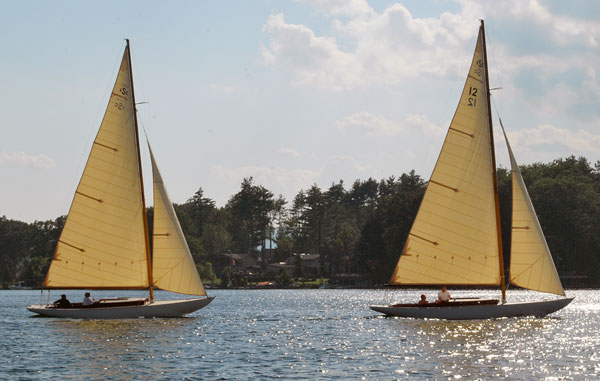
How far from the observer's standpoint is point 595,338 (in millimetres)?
48938

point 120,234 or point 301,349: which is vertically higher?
point 120,234

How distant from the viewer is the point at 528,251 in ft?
176

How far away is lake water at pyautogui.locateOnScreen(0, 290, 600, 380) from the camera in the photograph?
35438 millimetres

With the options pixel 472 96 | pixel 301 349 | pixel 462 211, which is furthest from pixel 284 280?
pixel 301 349

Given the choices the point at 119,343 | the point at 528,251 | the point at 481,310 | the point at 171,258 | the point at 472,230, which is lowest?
the point at 119,343

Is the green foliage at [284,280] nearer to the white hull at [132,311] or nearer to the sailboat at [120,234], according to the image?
the white hull at [132,311]

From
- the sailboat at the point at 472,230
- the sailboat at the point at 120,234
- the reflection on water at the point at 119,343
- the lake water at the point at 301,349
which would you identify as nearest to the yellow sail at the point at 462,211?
the sailboat at the point at 472,230

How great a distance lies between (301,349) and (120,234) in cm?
1758

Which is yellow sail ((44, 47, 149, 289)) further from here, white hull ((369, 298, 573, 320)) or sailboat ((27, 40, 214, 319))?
white hull ((369, 298, 573, 320))

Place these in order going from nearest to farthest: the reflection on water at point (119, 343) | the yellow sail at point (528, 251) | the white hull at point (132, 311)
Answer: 1. the reflection on water at point (119, 343)
2. the yellow sail at point (528, 251)
3. the white hull at point (132, 311)

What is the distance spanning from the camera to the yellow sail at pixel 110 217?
2183 inches

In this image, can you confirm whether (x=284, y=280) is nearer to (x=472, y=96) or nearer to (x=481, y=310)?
(x=481, y=310)

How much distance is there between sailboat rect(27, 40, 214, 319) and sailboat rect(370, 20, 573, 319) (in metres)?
14.3

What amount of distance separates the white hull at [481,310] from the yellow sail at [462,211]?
1613 mm
